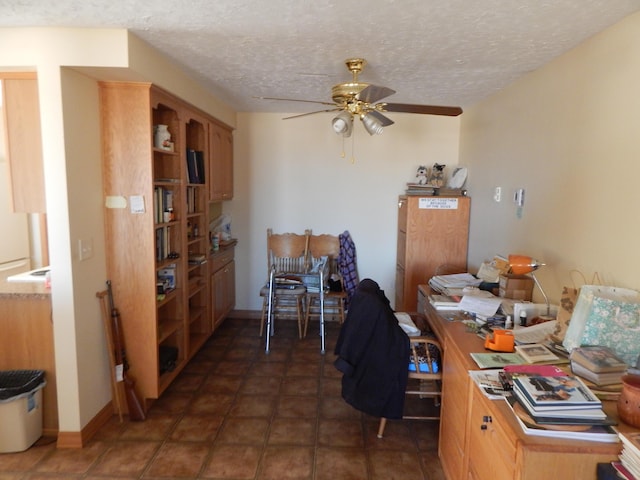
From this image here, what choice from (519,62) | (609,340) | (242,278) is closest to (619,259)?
(609,340)

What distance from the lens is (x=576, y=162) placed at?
208 centimetres

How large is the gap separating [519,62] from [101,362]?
313 centimetres

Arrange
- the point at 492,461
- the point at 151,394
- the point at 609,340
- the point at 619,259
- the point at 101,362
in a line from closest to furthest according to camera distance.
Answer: the point at 492,461, the point at 609,340, the point at 619,259, the point at 101,362, the point at 151,394

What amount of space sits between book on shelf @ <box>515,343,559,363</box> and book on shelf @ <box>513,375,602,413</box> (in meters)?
0.26

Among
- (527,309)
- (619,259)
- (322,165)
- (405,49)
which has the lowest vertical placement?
(527,309)

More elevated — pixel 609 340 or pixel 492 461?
pixel 609 340

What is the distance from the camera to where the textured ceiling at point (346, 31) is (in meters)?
1.71

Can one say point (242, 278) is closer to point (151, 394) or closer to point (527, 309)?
point (151, 394)

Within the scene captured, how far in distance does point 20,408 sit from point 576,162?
324 cm

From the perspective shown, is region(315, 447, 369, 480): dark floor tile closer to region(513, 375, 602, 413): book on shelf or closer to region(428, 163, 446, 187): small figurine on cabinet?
region(513, 375, 602, 413): book on shelf

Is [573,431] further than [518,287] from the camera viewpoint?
No

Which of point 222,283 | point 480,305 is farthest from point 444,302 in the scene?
point 222,283

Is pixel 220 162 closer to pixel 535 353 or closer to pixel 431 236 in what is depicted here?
pixel 431 236

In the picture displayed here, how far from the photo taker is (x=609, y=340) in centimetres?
157
